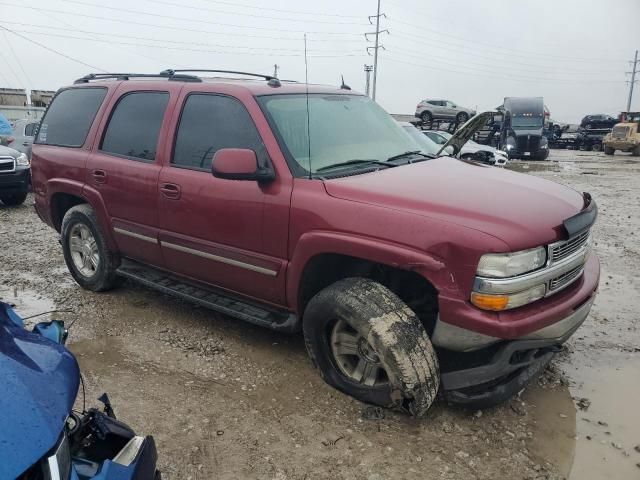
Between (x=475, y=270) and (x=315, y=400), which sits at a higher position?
(x=475, y=270)

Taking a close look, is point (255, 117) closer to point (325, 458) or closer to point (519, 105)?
point (325, 458)

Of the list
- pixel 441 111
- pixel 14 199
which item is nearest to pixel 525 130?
pixel 441 111

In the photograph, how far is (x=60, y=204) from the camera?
5.30m

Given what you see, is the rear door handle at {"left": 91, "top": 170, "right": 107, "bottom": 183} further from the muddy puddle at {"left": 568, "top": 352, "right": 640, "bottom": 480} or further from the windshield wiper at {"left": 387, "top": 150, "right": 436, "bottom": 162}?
the muddy puddle at {"left": 568, "top": 352, "right": 640, "bottom": 480}

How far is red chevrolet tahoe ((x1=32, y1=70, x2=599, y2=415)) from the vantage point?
277cm

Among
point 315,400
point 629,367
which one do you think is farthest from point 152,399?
point 629,367

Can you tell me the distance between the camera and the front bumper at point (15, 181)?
9.48 metres

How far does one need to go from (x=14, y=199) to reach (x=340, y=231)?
9.02 meters

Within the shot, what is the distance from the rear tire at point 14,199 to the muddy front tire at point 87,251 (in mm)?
5537

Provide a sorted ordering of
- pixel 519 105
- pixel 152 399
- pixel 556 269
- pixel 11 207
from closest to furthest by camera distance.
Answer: pixel 556 269 → pixel 152 399 → pixel 11 207 → pixel 519 105

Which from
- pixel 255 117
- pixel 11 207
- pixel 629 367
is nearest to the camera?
pixel 255 117

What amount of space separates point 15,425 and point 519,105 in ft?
98.3

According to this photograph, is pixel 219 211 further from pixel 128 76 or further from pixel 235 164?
pixel 128 76

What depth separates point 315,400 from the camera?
3.33m
